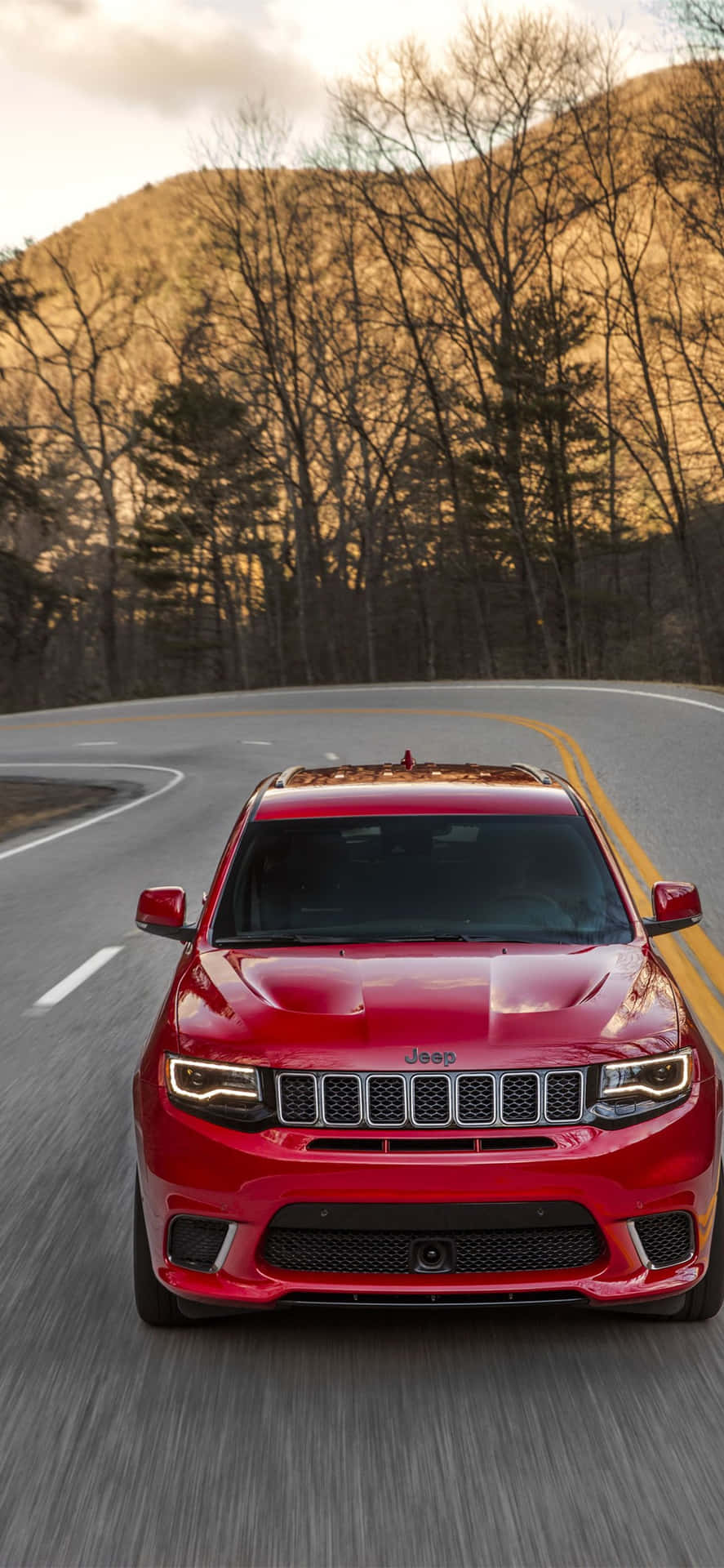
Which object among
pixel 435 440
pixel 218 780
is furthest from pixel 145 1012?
pixel 435 440

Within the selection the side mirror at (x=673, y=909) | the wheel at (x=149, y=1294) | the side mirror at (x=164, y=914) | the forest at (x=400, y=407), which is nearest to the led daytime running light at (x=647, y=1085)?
the side mirror at (x=673, y=909)

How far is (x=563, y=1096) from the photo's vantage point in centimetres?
385

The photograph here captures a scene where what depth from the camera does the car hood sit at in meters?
3.87

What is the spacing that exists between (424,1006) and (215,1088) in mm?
593

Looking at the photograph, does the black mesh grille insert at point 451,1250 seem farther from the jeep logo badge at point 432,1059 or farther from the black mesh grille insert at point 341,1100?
the jeep logo badge at point 432,1059

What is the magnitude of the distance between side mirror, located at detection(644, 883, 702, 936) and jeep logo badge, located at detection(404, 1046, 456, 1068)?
60.7 inches

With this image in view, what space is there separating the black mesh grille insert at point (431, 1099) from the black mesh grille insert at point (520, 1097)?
0.15 metres

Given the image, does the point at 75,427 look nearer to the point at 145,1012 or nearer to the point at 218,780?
the point at 218,780

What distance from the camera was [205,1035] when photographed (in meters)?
4.07

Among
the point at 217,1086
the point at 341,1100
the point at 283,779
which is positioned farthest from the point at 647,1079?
the point at 283,779

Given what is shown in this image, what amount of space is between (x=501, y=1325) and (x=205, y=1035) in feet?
3.71

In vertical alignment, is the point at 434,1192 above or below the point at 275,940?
below

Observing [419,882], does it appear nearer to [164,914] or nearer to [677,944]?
[164,914]

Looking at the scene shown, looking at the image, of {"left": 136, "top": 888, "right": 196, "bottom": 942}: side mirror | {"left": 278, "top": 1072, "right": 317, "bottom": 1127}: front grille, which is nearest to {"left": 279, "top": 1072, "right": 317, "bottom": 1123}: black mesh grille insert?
{"left": 278, "top": 1072, "right": 317, "bottom": 1127}: front grille
